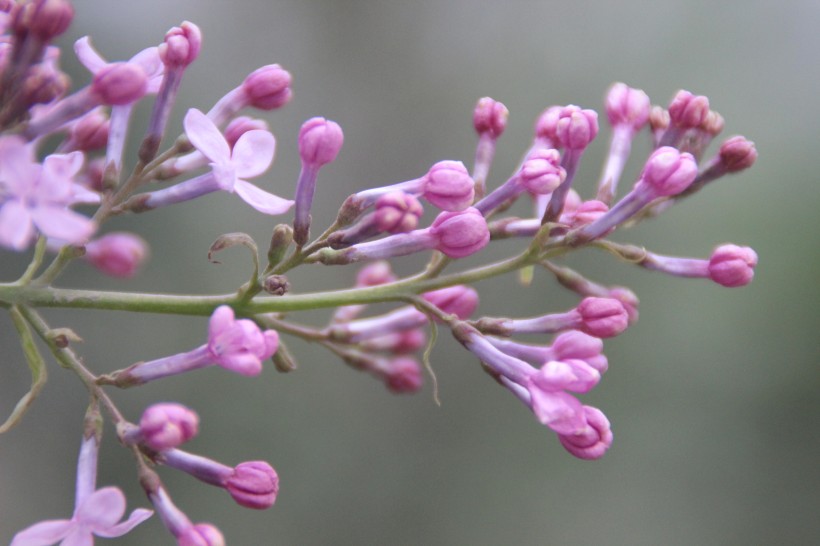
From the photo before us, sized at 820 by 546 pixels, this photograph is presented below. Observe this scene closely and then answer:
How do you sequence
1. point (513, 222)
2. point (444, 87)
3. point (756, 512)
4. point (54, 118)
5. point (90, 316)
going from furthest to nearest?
point (444, 87)
point (90, 316)
point (756, 512)
point (513, 222)
point (54, 118)

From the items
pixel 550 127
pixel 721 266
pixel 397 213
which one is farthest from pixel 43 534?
pixel 721 266

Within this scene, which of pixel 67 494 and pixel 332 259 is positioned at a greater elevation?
pixel 332 259

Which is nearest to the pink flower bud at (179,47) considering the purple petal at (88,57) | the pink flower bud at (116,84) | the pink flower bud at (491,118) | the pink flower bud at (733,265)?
the purple petal at (88,57)

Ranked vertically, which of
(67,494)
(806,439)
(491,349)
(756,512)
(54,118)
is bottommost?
(67,494)

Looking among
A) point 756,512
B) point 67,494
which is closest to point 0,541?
point 67,494

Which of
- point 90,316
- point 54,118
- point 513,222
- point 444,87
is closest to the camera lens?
point 54,118

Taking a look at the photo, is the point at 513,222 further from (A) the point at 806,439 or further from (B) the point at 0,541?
(B) the point at 0,541
